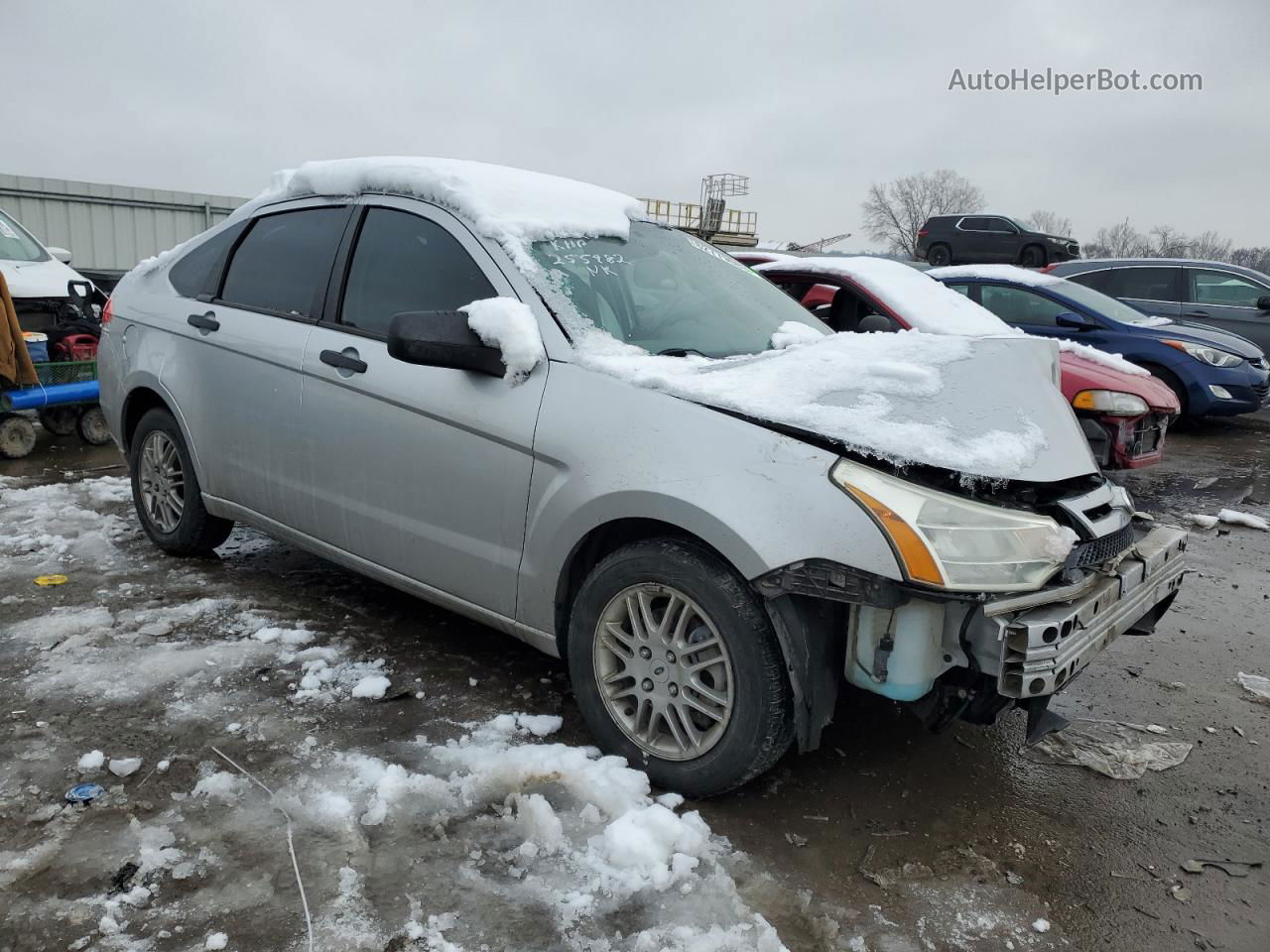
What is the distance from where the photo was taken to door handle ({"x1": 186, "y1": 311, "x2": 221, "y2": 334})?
404cm

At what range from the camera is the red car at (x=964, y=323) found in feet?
19.7

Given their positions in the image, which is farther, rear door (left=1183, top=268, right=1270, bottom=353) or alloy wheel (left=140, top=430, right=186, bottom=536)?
rear door (left=1183, top=268, right=1270, bottom=353)

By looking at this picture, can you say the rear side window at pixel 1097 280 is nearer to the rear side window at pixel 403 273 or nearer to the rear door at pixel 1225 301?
the rear door at pixel 1225 301

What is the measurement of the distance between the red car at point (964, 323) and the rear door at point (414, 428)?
310 centimetres

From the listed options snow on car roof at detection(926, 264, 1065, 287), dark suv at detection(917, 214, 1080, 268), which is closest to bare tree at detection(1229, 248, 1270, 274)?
dark suv at detection(917, 214, 1080, 268)

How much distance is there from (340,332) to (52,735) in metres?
1.60

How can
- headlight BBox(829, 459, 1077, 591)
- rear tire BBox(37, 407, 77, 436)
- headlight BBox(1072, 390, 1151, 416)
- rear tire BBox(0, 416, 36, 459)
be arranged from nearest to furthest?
headlight BBox(829, 459, 1077, 591) → headlight BBox(1072, 390, 1151, 416) → rear tire BBox(0, 416, 36, 459) → rear tire BBox(37, 407, 77, 436)

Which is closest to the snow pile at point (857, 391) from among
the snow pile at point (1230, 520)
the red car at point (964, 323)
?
the red car at point (964, 323)

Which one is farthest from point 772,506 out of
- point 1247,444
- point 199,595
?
point 1247,444

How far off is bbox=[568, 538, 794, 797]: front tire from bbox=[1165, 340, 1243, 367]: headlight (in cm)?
Result: 851

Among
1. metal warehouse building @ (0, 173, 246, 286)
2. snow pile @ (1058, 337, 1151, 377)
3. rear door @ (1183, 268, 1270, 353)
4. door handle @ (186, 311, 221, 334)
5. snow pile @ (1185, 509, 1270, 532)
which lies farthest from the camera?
metal warehouse building @ (0, 173, 246, 286)

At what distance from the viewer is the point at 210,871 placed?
2299 millimetres

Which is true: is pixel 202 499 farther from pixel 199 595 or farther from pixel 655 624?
pixel 655 624

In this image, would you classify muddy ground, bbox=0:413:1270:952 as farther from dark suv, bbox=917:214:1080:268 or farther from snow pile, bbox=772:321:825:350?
dark suv, bbox=917:214:1080:268
